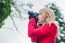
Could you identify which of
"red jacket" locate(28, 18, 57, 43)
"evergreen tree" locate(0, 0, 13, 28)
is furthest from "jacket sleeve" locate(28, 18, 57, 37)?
"evergreen tree" locate(0, 0, 13, 28)

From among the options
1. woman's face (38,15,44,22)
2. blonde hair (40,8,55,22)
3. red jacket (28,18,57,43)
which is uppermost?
blonde hair (40,8,55,22)

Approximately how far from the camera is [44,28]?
133 cm

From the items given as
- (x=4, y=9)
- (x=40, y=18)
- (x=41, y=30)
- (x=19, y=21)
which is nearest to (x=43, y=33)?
(x=41, y=30)

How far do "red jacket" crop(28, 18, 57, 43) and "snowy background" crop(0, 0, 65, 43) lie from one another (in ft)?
0.16

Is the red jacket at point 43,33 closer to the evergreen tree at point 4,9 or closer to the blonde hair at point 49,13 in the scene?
the blonde hair at point 49,13

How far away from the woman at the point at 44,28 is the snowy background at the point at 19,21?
0.15 feet

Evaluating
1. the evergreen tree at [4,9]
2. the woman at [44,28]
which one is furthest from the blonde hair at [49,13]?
the evergreen tree at [4,9]

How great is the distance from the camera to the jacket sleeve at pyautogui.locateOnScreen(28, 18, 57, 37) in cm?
132

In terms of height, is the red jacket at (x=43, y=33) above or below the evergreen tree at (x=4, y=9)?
below

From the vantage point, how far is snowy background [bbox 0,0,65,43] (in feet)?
4.42

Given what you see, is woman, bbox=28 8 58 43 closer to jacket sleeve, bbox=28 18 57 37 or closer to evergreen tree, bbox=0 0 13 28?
jacket sleeve, bbox=28 18 57 37

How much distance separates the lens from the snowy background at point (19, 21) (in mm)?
1348

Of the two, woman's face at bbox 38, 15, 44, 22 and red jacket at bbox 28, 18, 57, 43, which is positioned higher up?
woman's face at bbox 38, 15, 44, 22

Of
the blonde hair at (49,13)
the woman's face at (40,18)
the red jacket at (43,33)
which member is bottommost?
the red jacket at (43,33)
